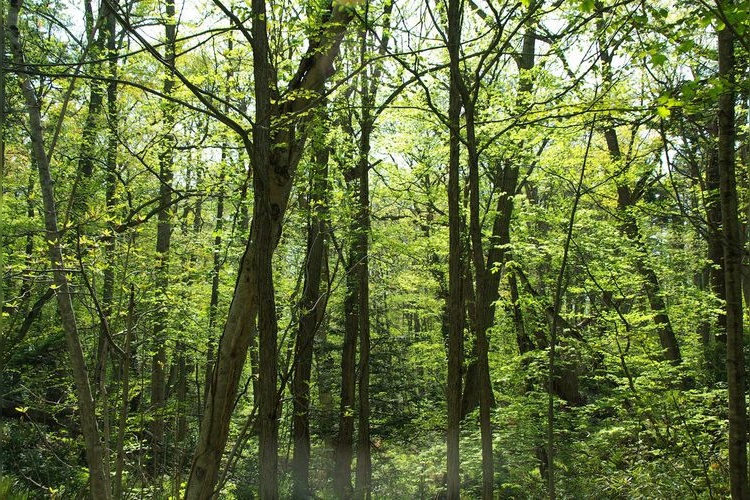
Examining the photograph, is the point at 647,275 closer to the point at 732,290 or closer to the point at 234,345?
the point at 732,290

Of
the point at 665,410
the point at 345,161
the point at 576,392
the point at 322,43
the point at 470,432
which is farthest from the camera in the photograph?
the point at 576,392

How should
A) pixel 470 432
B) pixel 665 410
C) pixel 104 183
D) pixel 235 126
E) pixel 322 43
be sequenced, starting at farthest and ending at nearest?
pixel 104 183
pixel 470 432
pixel 665 410
pixel 322 43
pixel 235 126

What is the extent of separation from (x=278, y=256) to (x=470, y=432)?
457 cm

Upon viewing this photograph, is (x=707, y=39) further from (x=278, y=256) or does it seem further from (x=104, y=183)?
(x=104, y=183)

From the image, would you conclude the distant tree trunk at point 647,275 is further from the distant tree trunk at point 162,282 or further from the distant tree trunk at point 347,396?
the distant tree trunk at point 162,282

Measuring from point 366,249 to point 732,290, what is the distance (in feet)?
16.3

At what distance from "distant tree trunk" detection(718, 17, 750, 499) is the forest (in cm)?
2

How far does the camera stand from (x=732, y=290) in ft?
13.3

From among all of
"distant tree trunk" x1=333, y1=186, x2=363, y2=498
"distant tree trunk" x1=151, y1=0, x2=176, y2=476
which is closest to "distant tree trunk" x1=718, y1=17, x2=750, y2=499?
"distant tree trunk" x1=151, y1=0, x2=176, y2=476

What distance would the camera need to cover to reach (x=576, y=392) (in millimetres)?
11016

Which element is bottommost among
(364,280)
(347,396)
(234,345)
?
(347,396)

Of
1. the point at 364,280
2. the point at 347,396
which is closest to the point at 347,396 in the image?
the point at 347,396

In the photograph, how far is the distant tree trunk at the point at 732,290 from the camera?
3875 millimetres

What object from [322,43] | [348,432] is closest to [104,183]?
[348,432]
